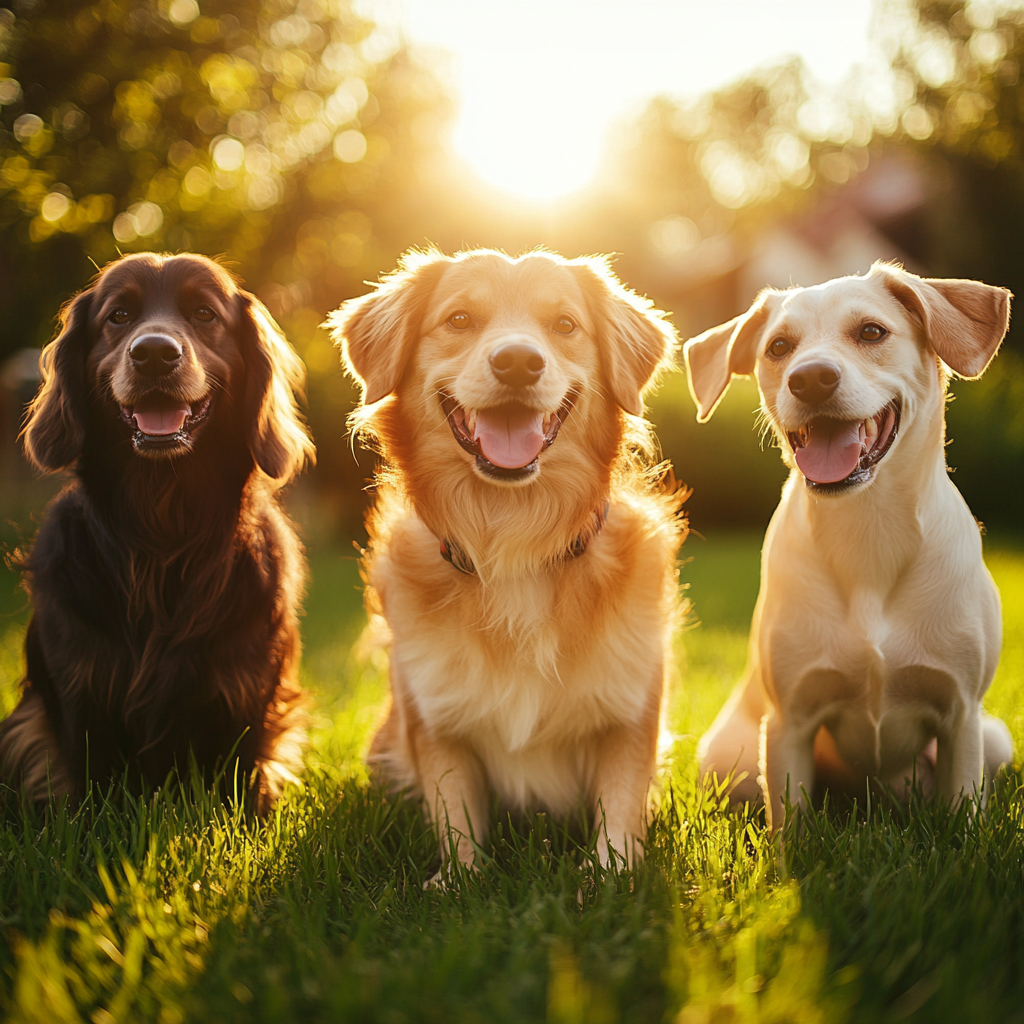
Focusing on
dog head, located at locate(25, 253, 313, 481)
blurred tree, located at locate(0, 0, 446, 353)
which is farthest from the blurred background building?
dog head, located at locate(25, 253, 313, 481)

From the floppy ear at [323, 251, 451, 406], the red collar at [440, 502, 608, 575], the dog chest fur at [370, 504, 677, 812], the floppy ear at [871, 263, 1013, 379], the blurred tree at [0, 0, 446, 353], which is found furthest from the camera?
the blurred tree at [0, 0, 446, 353]

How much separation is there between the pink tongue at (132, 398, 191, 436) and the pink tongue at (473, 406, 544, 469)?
0.92 metres

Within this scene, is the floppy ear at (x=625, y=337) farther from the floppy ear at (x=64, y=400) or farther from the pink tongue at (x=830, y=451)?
the floppy ear at (x=64, y=400)

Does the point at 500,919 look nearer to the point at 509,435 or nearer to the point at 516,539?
the point at 516,539

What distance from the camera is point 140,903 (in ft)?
5.83

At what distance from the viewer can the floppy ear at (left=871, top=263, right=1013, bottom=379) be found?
7.95 ft

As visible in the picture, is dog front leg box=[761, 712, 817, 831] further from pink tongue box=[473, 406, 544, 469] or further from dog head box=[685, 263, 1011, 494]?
pink tongue box=[473, 406, 544, 469]

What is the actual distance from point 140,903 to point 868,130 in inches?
1538

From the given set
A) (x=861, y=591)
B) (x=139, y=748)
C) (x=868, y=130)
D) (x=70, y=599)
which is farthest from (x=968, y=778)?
(x=868, y=130)

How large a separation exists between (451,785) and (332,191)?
15513 millimetres

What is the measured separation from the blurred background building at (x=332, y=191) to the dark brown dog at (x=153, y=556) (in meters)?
1.41

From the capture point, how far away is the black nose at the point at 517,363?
8.05ft

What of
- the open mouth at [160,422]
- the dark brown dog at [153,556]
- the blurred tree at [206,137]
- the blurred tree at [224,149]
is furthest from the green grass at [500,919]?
the blurred tree at [206,137]

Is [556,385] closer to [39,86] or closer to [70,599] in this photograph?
[70,599]
